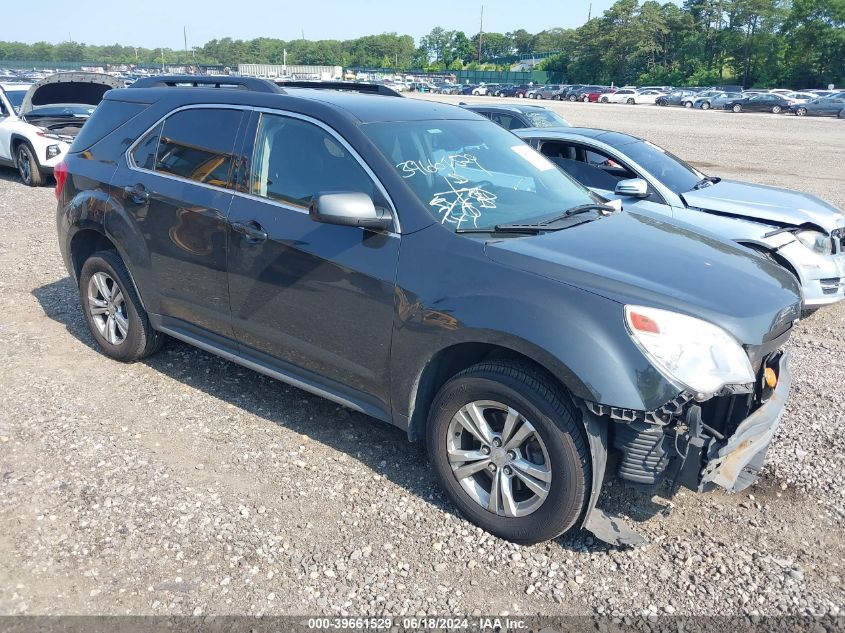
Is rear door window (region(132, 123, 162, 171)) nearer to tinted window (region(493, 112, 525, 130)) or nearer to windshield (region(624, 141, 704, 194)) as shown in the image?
windshield (region(624, 141, 704, 194))

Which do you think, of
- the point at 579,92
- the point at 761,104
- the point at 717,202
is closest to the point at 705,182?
the point at 717,202

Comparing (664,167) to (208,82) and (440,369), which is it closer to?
(208,82)

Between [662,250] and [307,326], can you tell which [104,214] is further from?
[662,250]

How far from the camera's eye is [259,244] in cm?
391

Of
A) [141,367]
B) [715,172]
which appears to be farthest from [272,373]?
[715,172]

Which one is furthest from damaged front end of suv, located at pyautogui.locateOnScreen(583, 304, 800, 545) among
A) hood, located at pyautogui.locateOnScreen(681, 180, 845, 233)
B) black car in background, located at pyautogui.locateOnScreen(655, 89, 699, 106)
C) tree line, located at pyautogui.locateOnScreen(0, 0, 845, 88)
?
tree line, located at pyautogui.locateOnScreen(0, 0, 845, 88)

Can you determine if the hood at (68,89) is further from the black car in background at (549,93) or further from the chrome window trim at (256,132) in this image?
the black car in background at (549,93)

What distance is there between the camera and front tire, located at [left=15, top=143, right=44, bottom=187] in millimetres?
12670

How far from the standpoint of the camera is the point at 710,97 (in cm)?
5234

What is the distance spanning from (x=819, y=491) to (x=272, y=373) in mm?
3096

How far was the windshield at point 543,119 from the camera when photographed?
10.1 meters

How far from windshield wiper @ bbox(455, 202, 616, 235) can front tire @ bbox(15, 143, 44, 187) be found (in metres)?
11.8

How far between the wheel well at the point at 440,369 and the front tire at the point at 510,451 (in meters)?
0.09

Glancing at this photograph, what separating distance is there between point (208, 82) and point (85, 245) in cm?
159
